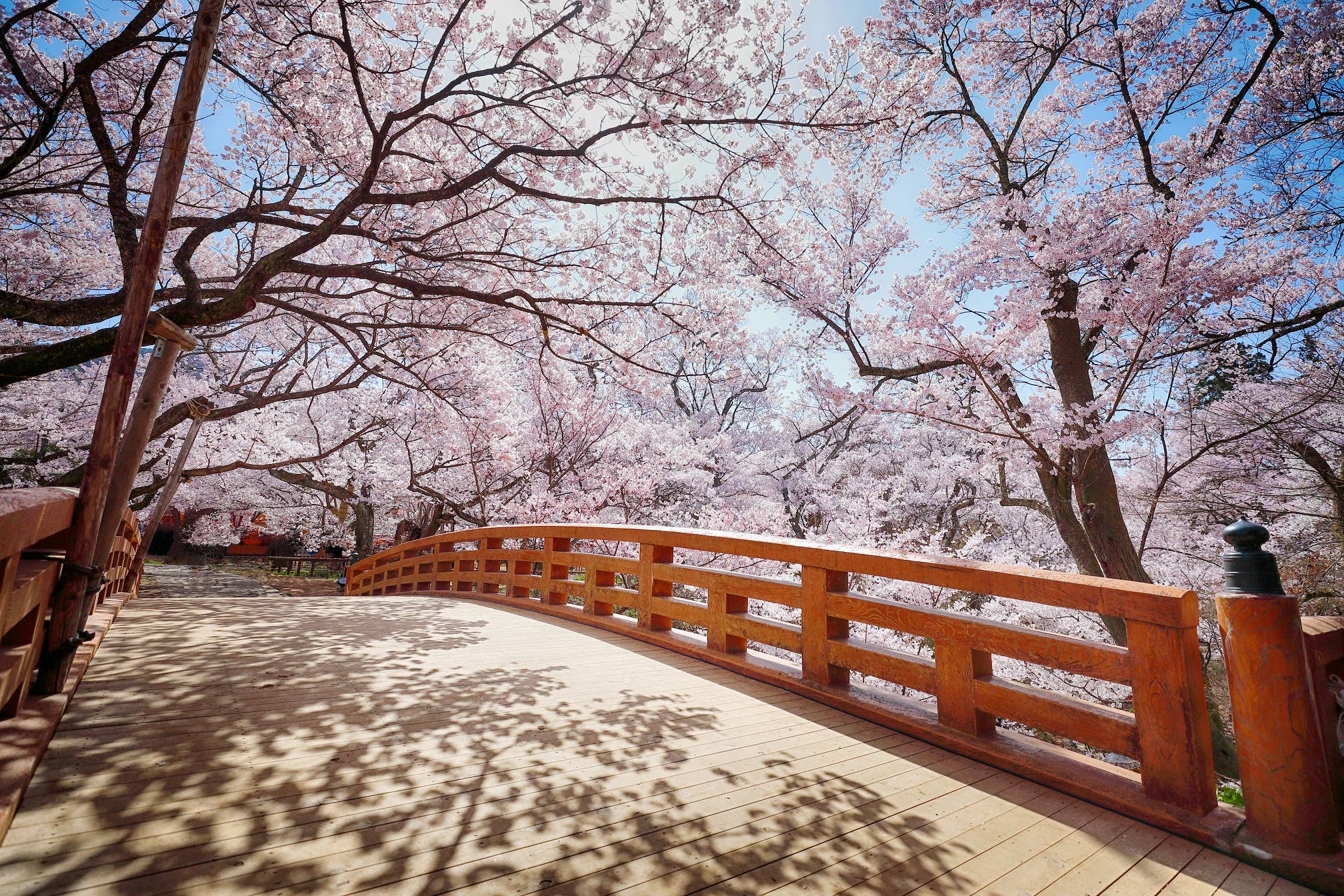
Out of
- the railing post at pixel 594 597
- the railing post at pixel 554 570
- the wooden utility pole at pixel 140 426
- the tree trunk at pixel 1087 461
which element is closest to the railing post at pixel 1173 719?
the railing post at pixel 594 597

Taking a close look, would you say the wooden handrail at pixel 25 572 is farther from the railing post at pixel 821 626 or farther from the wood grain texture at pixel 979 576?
the railing post at pixel 821 626

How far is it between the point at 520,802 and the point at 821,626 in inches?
78.8

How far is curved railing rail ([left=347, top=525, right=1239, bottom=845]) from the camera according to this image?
2.05 metres

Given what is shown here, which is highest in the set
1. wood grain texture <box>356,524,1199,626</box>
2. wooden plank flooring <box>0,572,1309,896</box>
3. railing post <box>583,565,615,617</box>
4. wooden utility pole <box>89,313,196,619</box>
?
wooden utility pole <box>89,313,196,619</box>

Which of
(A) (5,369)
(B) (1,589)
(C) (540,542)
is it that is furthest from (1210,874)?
(C) (540,542)

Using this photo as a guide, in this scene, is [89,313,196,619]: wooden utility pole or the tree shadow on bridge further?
[89,313,196,619]: wooden utility pole

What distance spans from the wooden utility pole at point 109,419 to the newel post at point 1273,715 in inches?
180

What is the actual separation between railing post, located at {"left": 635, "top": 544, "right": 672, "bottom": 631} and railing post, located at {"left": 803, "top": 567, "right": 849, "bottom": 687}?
5.13 ft

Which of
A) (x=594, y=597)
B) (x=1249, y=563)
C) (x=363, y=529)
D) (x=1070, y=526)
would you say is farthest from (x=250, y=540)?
(x=1249, y=563)

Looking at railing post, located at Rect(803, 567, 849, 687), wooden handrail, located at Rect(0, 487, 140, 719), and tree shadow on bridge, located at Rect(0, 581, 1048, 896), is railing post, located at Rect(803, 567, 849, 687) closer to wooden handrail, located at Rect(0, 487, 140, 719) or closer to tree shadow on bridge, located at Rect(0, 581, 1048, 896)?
tree shadow on bridge, located at Rect(0, 581, 1048, 896)

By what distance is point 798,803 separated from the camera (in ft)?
6.98

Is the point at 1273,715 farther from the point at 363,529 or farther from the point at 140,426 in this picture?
the point at 363,529

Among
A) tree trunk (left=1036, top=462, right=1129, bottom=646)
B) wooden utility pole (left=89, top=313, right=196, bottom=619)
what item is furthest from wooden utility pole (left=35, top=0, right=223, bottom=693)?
tree trunk (left=1036, top=462, right=1129, bottom=646)

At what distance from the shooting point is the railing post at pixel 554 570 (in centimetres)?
616
